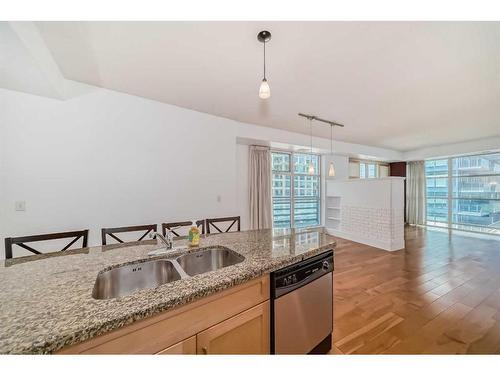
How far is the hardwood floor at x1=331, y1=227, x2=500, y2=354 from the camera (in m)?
1.68

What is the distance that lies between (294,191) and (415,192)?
4.62m

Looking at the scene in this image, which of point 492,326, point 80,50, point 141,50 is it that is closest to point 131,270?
point 141,50

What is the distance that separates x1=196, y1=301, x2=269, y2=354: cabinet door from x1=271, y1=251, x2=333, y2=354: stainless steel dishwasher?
74 millimetres

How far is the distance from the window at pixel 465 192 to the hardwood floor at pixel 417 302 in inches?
87.7

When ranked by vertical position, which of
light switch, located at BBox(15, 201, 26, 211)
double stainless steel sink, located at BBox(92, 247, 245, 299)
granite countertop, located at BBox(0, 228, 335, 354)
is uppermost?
light switch, located at BBox(15, 201, 26, 211)

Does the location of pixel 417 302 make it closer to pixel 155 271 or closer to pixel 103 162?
pixel 155 271

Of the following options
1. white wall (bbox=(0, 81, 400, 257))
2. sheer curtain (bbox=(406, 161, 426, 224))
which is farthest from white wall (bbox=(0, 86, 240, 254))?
sheer curtain (bbox=(406, 161, 426, 224))

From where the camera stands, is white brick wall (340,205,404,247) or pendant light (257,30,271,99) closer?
pendant light (257,30,271,99)

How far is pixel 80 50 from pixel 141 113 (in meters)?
1.02

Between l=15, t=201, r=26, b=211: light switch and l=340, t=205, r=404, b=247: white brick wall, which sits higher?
l=15, t=201, r=26, b=211: light switch

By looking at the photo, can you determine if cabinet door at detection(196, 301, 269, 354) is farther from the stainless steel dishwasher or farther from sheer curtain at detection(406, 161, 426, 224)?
sheer curtain at detection(406, 161, 426, 224)

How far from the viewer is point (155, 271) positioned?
1.34 metres

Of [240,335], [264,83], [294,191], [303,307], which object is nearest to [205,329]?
[240,335]
